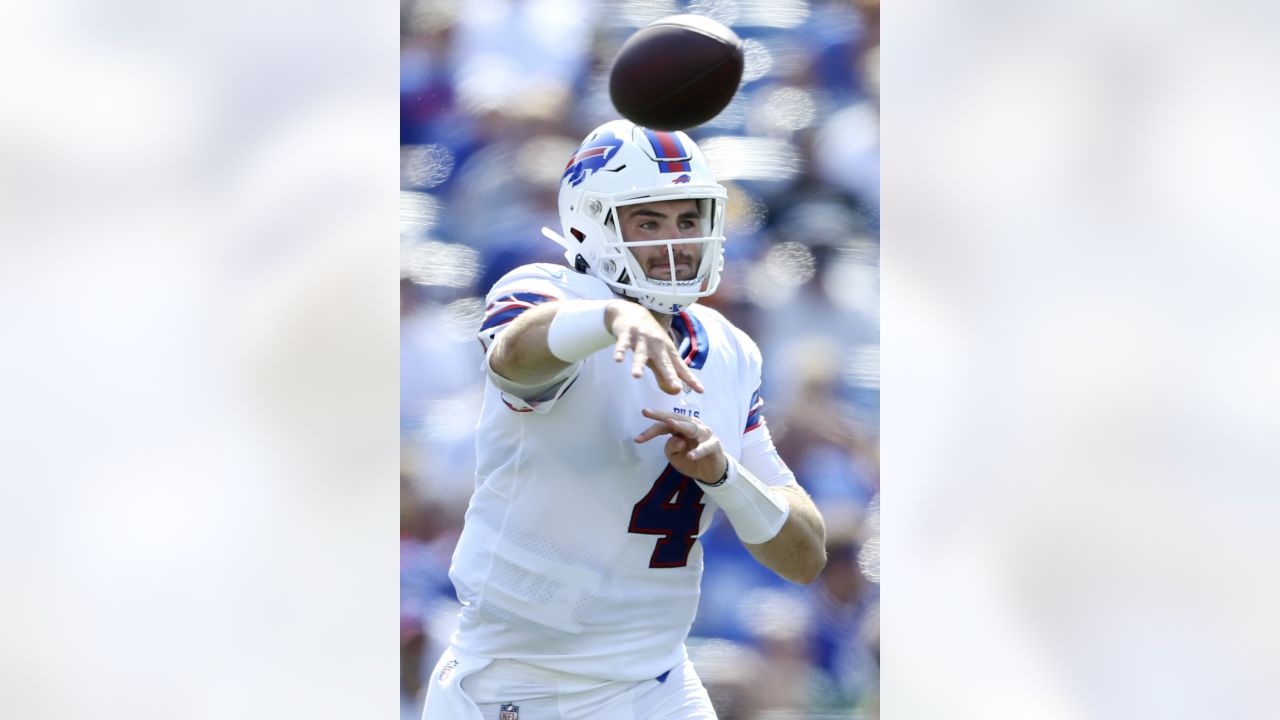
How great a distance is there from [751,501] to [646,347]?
63 centimetres

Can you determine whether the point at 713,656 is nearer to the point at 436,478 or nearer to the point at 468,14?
the point at 436,478

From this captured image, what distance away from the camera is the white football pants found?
2.70 meters

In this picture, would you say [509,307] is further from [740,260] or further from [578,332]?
[740,260]

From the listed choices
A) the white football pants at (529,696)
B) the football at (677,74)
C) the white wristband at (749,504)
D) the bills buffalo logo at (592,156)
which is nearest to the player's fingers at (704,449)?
the white wristband at (749,504)

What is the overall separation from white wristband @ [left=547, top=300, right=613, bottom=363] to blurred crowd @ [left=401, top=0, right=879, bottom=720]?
237cm

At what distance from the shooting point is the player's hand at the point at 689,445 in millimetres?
Answer: 2500

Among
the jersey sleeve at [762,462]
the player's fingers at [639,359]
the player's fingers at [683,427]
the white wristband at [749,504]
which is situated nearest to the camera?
the player's fingers at [639,359]

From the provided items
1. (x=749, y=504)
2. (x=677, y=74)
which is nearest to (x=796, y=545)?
(x=749, y=504)

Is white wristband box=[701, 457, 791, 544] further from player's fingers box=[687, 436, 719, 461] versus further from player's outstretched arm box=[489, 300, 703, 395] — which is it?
player's outstretched arm box=[489, 300, 703, 395]

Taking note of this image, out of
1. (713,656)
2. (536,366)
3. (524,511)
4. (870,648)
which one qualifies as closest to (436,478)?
(713,656)

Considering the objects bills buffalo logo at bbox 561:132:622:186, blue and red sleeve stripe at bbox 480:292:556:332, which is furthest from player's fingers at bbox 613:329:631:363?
bills buffalo logo at bbox 561:132:622:186

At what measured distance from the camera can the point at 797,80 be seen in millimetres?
4875

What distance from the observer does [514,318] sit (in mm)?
2557

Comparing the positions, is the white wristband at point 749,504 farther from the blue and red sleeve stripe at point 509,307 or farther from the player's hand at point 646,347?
the blue and red sleeve stripe at point 509,307
